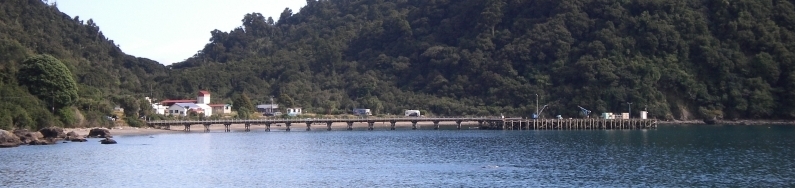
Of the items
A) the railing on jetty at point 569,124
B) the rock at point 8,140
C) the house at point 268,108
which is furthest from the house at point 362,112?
the rock at point 8,140

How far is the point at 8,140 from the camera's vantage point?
7200cm

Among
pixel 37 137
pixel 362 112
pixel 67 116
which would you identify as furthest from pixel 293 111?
pixel 37 137

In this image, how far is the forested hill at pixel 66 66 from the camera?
85.1 meters

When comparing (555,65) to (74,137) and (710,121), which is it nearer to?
(710,121)

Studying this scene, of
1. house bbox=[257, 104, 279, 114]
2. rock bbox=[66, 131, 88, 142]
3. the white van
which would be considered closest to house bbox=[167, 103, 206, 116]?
house bbox=[257, 104, 279, 114]

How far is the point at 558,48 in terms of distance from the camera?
13938 cm

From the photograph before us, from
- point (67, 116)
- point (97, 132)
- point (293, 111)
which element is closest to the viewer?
point (97, 132)

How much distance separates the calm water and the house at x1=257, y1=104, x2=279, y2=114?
5413cm

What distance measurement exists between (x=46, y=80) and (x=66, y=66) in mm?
11184

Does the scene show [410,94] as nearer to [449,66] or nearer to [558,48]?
[449,66]

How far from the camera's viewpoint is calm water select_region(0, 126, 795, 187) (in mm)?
48531

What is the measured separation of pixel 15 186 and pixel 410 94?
102m

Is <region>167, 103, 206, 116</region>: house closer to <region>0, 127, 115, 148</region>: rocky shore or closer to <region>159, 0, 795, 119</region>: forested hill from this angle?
<region>159, 0, 795, 119</region>: forested hill

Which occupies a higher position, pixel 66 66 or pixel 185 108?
pixel 66 66
